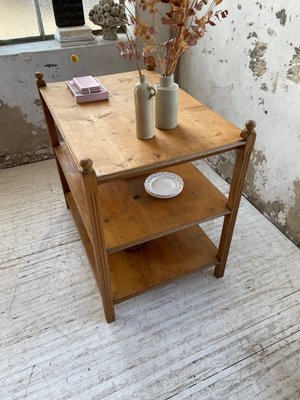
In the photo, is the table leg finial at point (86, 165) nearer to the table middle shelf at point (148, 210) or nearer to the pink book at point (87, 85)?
the table middle shelf at point (148, 210)

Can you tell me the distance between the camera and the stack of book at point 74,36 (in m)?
1.98

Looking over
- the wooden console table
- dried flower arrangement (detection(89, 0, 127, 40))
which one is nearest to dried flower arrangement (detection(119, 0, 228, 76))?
the wooden console table

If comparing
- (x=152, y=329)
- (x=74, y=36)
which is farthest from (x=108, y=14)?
(x=152, y=329)

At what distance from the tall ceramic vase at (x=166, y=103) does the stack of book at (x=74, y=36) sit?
1.21 metres

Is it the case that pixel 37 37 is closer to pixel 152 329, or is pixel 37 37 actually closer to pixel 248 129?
pixel 248 129

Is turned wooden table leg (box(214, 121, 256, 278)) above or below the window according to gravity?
below

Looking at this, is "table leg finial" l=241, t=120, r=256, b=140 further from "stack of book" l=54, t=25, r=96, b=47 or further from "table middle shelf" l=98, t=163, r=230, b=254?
"stack of book" l=54, t=25, r=96, b=47

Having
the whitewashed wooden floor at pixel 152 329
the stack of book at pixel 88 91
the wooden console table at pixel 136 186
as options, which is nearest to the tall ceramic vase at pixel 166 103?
the wooden console table at pixel 136 186

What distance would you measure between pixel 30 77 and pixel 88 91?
2.88 ft

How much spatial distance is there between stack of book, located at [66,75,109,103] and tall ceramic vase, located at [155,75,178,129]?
0.36 meters

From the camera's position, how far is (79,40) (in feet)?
6.63

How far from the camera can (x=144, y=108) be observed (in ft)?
3.39

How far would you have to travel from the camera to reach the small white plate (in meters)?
1.30

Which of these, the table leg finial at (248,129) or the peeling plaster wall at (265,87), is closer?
the table leg finial at (248,129)
